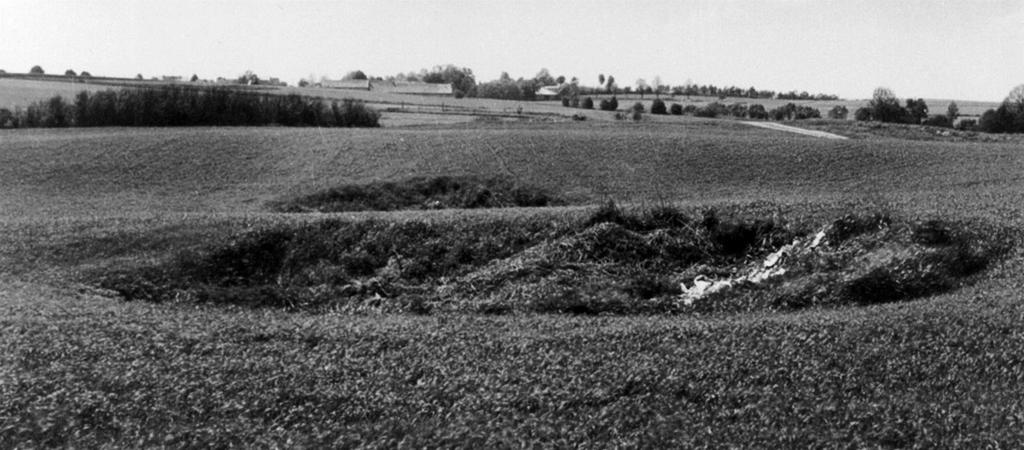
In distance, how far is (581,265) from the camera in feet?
52.0

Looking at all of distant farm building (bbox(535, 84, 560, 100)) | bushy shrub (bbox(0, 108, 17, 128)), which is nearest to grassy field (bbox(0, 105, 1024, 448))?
bushy shrub (bbox(0, 108, 17, 128))

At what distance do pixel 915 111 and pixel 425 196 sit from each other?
54011 millimetres

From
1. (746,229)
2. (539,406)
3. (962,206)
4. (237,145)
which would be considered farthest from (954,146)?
(539,406)

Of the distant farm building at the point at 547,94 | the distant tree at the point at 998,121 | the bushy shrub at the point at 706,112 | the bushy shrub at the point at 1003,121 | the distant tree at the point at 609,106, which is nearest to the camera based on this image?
the bushy shrub at the point at 1003,121

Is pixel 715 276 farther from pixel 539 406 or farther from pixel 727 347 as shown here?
pixel 539 406

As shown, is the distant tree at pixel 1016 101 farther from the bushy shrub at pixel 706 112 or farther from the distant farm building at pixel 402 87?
the distant farm building at pixel 402 87

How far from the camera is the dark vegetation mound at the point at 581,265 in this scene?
14.0 m

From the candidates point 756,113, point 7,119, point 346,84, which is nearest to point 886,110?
point 756,113

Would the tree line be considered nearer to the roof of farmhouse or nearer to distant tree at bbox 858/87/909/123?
distant tree at bbox 858/87/909/123

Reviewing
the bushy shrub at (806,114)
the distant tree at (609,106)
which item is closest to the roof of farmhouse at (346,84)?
the distant tree at (609,106)

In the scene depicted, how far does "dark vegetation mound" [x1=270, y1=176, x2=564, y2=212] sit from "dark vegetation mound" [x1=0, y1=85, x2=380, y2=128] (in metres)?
26.5

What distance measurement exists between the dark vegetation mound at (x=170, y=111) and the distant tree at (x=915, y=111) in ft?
139

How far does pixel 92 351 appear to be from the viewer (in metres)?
10.6

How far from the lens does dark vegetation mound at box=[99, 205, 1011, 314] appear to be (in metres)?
14.0
